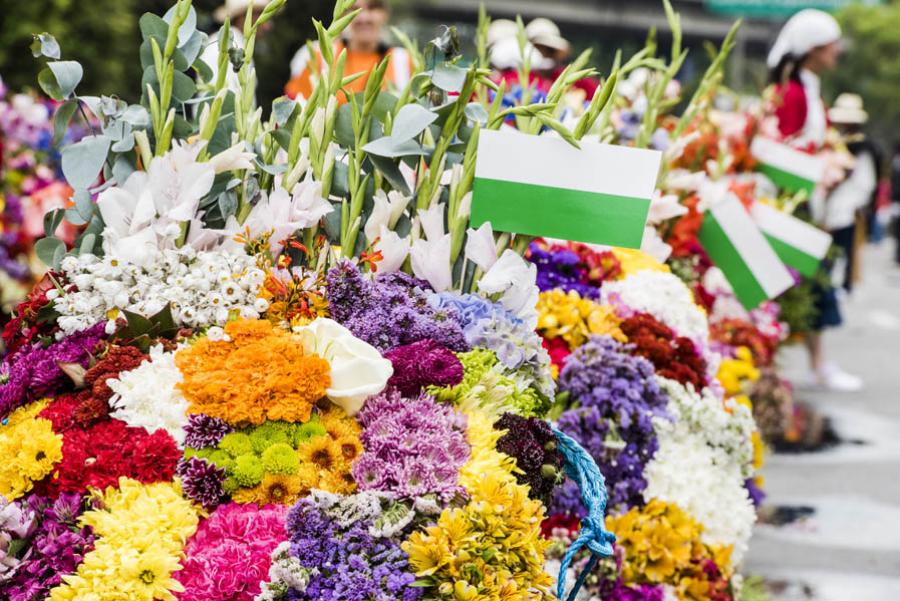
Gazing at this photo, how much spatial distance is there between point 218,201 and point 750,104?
156 inches

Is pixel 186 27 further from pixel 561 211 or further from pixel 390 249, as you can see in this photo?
pixel 561 211

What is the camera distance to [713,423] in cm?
256

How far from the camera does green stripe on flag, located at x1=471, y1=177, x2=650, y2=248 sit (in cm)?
203

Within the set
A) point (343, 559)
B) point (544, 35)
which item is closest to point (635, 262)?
point (343, 559)

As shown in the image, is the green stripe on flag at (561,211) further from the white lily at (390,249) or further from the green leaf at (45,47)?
the green leaf at (45,47)

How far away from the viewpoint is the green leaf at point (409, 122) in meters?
2.01

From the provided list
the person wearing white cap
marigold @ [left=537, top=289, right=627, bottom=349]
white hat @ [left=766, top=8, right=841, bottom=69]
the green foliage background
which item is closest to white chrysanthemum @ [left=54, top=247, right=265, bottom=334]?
marigold @ [left=537, top=289, right=627, bottom=349]

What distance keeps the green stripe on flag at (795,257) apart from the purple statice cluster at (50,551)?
2.55 meters

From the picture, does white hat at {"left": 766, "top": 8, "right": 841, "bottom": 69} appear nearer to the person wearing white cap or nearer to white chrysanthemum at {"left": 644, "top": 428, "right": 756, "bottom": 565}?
the person wearing white cap

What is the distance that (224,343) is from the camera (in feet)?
6.01

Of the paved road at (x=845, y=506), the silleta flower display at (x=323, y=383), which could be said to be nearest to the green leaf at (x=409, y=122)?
the silleta flower display at (x=323, y=383)

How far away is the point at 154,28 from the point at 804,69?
4.71 m

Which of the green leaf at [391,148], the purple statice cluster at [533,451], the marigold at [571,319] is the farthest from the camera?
the marigold at [571,319]

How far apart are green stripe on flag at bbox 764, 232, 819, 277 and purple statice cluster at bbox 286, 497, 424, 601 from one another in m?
2.32
